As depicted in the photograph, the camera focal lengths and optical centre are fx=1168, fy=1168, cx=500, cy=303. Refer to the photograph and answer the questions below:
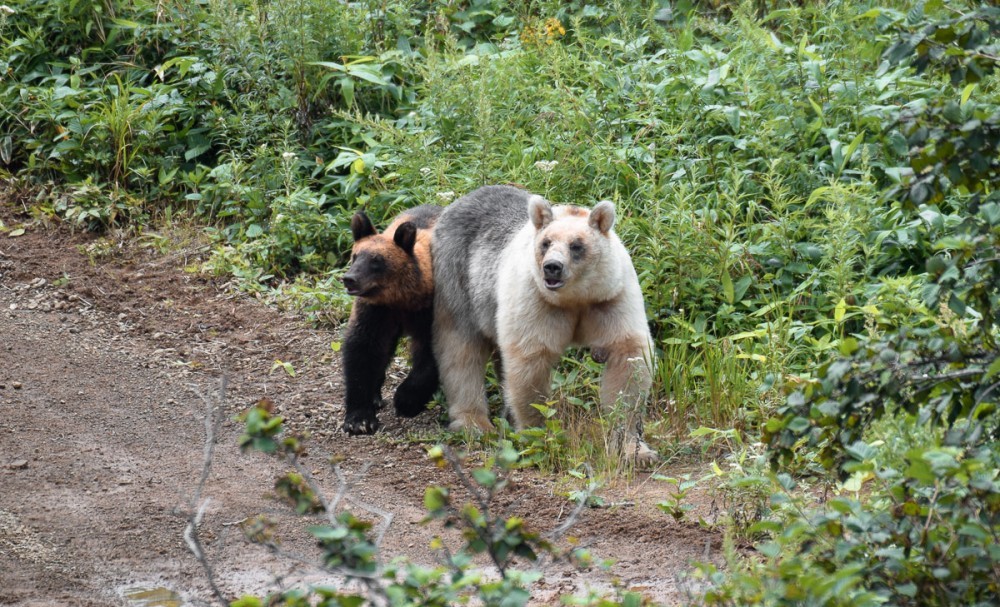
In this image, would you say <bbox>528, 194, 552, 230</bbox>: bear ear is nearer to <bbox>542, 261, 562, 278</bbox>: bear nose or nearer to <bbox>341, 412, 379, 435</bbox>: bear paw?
<bbox>542, 261, 562, 278</bbox>: bear nose

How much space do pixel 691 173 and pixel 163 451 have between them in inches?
149

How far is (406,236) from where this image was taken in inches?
274

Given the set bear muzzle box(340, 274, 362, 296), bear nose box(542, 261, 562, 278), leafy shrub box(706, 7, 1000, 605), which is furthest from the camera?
bear muzzle box(340, 274, 362, 296)

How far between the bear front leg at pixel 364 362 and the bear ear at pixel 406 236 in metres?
0.40

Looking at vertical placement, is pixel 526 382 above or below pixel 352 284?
below

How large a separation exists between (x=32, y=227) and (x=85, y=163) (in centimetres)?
69

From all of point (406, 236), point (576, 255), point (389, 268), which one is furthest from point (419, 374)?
point (576, 255)

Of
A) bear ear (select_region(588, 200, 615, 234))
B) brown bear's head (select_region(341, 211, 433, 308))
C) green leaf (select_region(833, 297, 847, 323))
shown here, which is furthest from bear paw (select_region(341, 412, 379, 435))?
green leaf (select_region(833, 297, 847, 323))

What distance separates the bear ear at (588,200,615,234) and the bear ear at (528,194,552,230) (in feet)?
0.80

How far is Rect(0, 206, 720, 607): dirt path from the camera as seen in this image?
4902 millimetres

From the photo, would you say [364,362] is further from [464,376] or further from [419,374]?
[464,376]

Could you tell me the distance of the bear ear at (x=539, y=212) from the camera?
251 inches

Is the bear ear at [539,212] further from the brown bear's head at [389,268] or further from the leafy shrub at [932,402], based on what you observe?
the leafy shrub at [932,402]

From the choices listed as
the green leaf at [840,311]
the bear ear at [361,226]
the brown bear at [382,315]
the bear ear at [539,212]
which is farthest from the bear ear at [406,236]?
the green leaf at [840,311]
